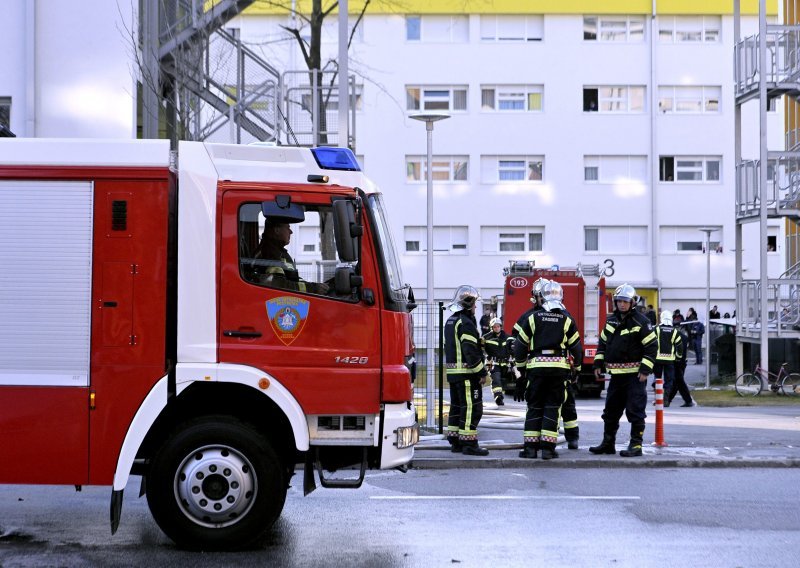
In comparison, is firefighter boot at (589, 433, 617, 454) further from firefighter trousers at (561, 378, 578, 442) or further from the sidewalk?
firefighter trousers at (561, 378, 578, 442)

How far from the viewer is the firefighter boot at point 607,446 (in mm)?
12969

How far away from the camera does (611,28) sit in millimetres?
44562

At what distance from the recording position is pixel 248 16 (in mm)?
44406

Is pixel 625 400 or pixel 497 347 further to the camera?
pixel 497 347

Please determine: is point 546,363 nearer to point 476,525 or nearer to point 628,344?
point 628,344

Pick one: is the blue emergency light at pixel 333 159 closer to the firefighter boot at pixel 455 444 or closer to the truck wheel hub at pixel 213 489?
the truck wheel hub at pixel 213 489

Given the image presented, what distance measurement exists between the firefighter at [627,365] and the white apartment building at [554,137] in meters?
30.1

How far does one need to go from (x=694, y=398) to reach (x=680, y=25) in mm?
24607

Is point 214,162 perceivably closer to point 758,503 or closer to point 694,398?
point 758,503

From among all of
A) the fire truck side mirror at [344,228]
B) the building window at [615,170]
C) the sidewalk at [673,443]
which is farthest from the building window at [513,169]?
the fire truck side mirror at [344,228]

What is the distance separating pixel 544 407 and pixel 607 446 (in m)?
1.05

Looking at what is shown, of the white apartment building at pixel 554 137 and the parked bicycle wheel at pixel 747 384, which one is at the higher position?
the white apartment building at pixel 554 137

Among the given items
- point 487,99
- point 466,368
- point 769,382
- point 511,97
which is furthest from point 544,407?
point 511,97

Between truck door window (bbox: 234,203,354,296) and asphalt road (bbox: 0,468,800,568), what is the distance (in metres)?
1.89
